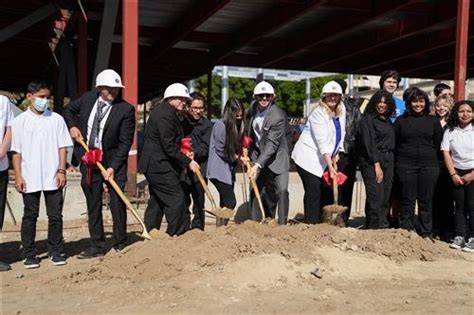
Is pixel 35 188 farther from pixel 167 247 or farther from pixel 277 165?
pixel 277 165

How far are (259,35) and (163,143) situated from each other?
31.1 ft

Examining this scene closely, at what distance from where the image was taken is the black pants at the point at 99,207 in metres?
5.37

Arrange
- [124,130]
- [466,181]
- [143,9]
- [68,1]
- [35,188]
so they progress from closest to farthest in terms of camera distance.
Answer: [35,188], [124,130], [466,181], [68,1], [143,9]

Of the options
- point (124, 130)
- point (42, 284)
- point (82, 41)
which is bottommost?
point (42, 284)

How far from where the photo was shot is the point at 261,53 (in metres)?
18.5

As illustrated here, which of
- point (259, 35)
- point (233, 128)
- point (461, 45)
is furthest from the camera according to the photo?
point (259, 35)

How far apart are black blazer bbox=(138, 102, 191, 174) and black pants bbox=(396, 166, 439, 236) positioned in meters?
2.46

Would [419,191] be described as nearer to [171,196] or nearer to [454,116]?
[454,116]

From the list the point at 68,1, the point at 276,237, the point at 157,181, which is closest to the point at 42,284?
the point at 157,181

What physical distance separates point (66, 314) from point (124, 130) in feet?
7.15

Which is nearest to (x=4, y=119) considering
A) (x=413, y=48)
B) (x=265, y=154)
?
(x=265, y=154)

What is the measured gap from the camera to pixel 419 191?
6.07 metres

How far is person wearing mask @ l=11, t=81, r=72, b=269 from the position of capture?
504cm

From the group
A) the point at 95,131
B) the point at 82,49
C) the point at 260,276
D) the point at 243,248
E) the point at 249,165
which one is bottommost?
the point at 260,276
